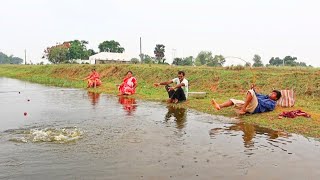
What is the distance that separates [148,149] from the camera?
24.4 ft

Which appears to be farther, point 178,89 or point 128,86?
point 128,86

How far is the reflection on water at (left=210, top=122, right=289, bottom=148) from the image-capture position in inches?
347

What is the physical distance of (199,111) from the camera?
13148 millimetres

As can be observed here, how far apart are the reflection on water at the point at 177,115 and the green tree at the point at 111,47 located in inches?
2849

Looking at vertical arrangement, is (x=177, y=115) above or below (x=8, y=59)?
below

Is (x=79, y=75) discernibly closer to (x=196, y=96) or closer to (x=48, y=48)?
(x=196, y=96)

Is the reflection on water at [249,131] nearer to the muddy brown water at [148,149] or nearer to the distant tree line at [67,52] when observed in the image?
the muddy brown water at [148,149]

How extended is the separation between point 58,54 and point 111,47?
16.6m

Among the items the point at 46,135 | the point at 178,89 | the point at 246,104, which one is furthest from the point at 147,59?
the point at 46,135

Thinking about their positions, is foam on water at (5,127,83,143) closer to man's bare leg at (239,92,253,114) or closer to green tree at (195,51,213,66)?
man's bare leg at (239,92,253,114)

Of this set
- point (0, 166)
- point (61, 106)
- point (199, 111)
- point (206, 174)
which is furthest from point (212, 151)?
point (61, 106)

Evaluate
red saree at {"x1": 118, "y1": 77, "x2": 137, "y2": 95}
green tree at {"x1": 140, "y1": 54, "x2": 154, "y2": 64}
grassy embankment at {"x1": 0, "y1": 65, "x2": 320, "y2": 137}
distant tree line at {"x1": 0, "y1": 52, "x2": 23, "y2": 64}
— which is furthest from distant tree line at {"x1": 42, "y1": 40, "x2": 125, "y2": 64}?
distant tree line at {"x1": 0, "y1": 52, "x2": 23, "y2": 64}

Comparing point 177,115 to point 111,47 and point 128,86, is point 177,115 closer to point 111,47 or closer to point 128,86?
point 128,86

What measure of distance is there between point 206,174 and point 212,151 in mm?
1483
